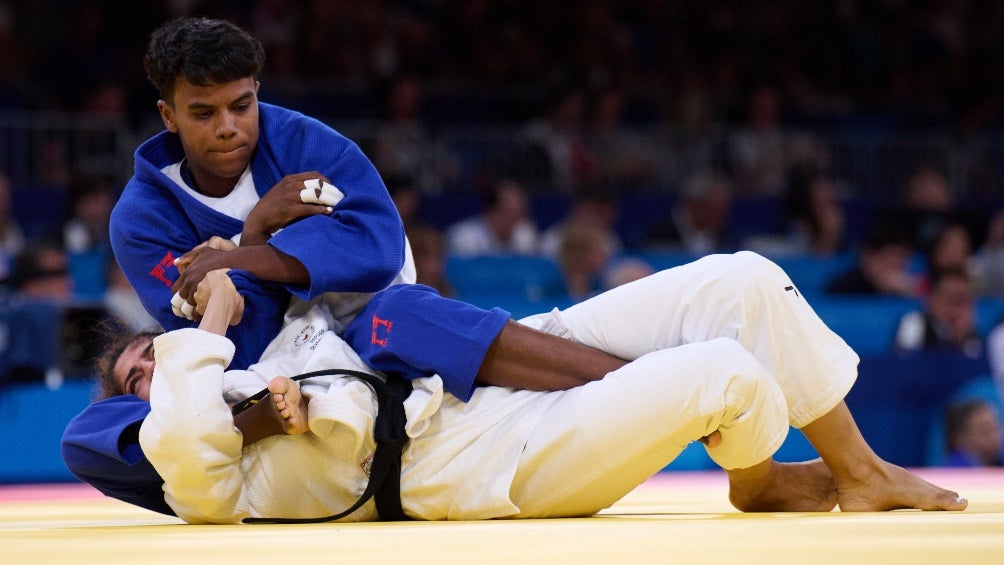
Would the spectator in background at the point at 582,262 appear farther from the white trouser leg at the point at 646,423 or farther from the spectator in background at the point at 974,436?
the white trouser leg at the point at 646,423

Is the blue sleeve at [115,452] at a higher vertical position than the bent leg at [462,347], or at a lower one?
lower

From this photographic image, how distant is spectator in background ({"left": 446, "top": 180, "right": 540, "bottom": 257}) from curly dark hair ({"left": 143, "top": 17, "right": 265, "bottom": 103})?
416 cm

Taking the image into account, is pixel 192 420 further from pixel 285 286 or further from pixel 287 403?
pixel 285 286

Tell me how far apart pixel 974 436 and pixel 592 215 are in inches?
102

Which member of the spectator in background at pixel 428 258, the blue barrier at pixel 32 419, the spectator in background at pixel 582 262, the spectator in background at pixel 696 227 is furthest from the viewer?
the spectator in background at pixel 696 227

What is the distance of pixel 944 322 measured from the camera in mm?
6020

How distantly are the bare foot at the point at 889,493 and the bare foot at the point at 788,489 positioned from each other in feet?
0.18

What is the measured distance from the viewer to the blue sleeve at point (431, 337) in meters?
2.78

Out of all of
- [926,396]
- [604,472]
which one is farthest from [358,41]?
[604,472]

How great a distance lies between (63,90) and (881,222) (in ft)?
16.0

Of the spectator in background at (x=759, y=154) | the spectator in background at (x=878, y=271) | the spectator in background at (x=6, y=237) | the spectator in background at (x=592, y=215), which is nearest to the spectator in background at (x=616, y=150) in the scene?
the spectator in background at (x=759, y=154)

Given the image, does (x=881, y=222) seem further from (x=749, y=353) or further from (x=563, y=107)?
(x=749, y=353)

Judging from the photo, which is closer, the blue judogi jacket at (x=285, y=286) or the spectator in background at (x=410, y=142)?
the blue judogi jacket at (x=285, y=286)

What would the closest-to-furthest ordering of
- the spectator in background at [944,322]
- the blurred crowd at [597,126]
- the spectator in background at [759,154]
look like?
the spectator in background at [944,322], the blurred crowd at [597,126], the spectator in background at [759,154]
